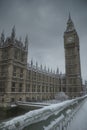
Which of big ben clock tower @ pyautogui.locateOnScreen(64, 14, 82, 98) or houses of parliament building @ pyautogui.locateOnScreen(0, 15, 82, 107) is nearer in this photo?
houses of parliament building @ pyautogui.locateOnScreen(0, 15, 82, 107)

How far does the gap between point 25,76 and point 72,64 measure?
102ft

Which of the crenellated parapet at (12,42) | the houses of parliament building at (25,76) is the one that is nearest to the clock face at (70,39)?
the houses of parliament building at (25,76)

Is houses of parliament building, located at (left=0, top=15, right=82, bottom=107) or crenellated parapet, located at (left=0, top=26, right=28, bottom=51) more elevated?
crenellated parapet, located at (left=0, top=26, right=28, bottom=51)

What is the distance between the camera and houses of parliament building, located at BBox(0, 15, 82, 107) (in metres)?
32.2

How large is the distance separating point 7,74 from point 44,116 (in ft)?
103

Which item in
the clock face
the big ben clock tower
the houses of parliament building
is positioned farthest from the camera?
the clock face

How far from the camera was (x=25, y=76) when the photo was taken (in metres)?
37.9

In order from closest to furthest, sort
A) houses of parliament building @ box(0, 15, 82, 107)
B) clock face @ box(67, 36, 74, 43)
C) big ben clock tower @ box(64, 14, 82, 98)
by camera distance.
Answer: houses of parliament building @ box(0, 15, 82, 107)
big ben clock tower @ box(64, 14, 82, 98)
clock face @ box(67, 36, 74, 43)

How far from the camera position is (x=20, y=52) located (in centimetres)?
3703

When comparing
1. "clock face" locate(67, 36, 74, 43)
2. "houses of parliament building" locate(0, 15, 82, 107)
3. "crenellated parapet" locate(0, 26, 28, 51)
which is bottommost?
"houses of parliament building" locate(0, 15, 82, 107)

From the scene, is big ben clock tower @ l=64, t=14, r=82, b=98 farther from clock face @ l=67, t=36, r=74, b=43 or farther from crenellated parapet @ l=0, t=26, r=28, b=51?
crenellated parapet @ l=0, t=26, r=28, b=51

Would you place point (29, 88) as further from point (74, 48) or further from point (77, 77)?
point (74, 48)

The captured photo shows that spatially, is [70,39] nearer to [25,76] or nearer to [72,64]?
[72,64]

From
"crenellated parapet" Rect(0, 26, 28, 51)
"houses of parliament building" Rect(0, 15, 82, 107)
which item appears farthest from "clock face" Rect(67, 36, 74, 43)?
"crenellated parapet" Rect(0, 26, 28, 51)
